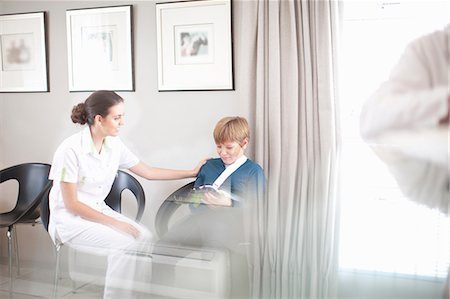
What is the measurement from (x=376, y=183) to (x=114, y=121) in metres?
0.77

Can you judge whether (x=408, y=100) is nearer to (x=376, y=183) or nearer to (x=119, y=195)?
(x=376, y=183)

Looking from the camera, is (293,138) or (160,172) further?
(160,172)

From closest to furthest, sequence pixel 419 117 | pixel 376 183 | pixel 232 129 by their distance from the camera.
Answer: pixel 419 117
pixel 376 183
pixel 232 129

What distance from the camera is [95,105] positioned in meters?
1.52

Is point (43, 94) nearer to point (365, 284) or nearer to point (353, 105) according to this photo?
point (353, 105)

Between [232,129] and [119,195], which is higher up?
[232,129]

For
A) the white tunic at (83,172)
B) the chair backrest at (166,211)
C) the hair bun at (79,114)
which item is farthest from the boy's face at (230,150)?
the hair bun at (79,114)

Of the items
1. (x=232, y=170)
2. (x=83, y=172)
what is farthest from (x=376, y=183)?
(x=83, y=172)

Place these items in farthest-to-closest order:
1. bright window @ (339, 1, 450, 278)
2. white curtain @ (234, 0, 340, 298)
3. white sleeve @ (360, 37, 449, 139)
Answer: white curtain @ (234, 0, 340, 298) → bright window @ (339, 1, 450, 278) → white sleeve @ (360, 37, 449, 139)

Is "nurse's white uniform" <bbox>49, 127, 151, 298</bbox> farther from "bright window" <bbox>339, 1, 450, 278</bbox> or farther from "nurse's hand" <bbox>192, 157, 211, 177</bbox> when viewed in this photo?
"bright window" <bbox>339, 1, 450, 278</bbox>

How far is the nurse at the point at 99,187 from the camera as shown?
4.93ft

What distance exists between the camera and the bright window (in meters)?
1.28

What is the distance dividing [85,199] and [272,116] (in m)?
0.61

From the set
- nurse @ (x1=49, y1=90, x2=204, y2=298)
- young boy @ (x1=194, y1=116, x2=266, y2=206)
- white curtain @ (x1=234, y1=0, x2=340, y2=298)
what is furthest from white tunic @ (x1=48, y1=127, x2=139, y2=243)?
white curtain @ (x1=234, y1=0, x2=340, y2=298)
